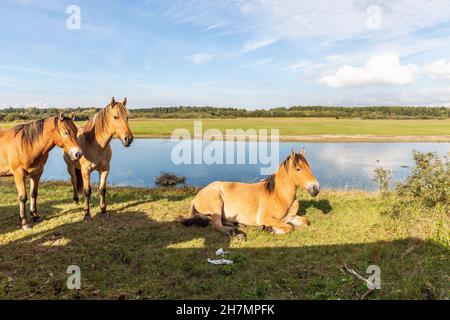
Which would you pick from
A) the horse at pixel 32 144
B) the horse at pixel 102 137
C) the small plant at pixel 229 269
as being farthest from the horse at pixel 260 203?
the horse at pixel 32 144

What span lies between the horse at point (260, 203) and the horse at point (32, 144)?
3.48 m

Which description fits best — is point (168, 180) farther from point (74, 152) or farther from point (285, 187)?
point (285, 187)

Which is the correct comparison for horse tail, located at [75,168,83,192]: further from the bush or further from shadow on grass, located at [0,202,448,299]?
the bush

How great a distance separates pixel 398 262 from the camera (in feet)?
18.3

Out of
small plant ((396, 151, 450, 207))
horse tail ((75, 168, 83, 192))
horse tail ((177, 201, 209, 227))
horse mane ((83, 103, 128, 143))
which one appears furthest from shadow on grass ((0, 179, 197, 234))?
small plant ((396, 151, 450, 207))

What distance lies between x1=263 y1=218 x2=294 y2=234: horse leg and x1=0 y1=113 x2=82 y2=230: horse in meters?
4.82

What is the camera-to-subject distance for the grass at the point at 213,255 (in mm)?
4723

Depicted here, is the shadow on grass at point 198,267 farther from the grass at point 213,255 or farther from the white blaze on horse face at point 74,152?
the white blaze on horse face at point 74,152

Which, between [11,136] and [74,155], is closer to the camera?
[74,155]

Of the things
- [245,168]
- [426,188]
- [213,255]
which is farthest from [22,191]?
[245,168]
